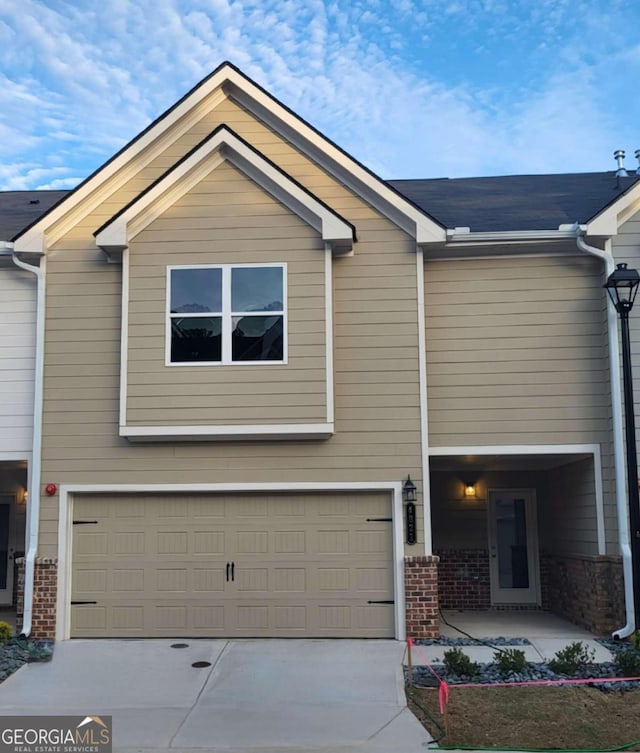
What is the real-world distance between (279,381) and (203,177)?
9.99 feet

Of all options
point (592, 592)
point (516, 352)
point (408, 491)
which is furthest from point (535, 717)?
point (516, 352)

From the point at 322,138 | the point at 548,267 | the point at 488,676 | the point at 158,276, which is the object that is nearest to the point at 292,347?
the point at 158,276

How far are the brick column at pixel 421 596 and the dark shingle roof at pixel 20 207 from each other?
7521mm

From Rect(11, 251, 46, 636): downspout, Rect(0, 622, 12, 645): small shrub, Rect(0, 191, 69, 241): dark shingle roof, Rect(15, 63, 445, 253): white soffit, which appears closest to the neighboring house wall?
Rect(11, 251, 46, 636): downspout

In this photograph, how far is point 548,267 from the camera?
449 inches

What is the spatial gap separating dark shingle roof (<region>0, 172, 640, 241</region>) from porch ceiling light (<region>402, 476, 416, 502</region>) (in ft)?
12.2

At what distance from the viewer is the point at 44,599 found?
1054 cm

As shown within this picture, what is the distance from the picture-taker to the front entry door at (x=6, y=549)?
13836mm

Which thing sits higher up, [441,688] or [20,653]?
[441,688]

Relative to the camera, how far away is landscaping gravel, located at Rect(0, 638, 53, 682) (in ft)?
30.0

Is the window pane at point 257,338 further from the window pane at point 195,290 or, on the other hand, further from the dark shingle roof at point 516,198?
the dark shingle roof at point 516,198

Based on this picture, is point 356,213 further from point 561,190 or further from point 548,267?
point 561,190

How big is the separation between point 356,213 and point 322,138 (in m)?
1.14

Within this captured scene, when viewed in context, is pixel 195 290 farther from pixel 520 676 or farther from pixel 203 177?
pixel 520 676
